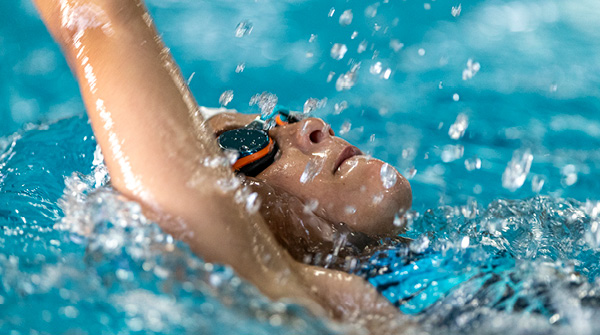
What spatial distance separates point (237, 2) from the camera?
151 inches

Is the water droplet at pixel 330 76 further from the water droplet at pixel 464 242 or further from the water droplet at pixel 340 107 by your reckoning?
the water droplet at pixel 464 242

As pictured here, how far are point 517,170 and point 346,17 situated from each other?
5.69ft

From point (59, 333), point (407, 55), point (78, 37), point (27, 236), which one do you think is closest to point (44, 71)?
point (407, 55)

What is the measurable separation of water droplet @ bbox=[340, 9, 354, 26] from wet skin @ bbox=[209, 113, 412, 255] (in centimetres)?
217

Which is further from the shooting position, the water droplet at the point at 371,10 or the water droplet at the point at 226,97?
the water droplet at the point at 371,10

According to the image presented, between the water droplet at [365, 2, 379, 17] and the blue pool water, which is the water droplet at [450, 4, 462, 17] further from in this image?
the water droplet at [365, 2, 379, 17]

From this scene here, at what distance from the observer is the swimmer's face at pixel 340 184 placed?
1.51 metres

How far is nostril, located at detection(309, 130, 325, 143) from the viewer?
65.4 inches

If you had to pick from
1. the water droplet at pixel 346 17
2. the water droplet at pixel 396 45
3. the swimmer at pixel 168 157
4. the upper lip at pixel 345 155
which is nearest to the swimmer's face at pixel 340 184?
the upper lip at pixel 345 155

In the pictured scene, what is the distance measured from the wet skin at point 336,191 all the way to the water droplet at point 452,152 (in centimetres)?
118

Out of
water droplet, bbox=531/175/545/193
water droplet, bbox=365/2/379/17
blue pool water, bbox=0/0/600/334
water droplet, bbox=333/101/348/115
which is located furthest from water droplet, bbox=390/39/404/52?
water droplet, bbox=531/175/545/193

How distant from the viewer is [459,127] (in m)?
2.89

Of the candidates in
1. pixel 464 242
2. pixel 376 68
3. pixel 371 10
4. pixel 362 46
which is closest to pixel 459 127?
pixel 376 68

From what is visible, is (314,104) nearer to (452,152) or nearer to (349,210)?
(452,152)
